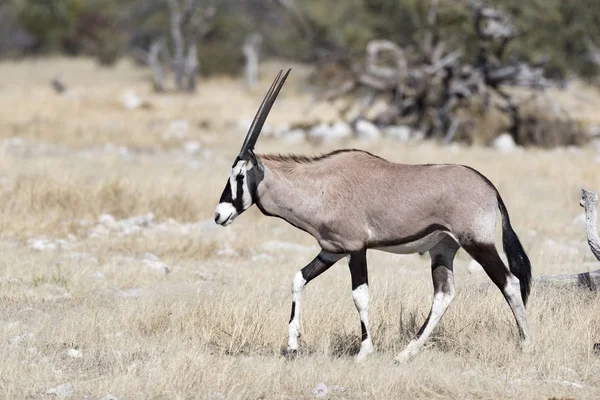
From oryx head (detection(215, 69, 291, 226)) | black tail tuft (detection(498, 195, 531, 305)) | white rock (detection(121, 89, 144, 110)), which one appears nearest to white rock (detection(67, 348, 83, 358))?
oryx head (detection(215, 69, 291, 226))

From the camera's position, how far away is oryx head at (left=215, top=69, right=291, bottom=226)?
6.66 metres

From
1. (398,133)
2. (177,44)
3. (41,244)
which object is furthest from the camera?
(177,44)

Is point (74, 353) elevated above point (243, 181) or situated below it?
below

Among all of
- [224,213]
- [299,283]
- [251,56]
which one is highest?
[224,213]

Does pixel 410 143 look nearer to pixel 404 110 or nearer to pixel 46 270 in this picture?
pixel 404 110

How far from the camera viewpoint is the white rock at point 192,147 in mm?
20500

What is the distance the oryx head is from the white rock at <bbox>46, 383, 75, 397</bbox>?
1.55 metres

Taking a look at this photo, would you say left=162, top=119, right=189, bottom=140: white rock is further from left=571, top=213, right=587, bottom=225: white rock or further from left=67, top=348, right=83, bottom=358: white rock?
left=67, top=348, right=83, bottom=358: white rock

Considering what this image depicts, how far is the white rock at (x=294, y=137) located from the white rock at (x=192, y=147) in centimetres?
200

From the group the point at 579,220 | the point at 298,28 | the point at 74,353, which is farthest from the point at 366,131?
the point at 74,353

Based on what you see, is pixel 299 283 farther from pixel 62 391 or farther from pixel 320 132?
pixel 320 132

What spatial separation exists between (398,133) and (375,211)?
598 inches

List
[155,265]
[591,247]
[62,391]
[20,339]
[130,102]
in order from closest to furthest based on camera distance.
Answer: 1. [62,391]
2. [20,339]
3. [591,247]
4. [155,265]
5. [130,102]

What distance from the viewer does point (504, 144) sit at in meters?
21.3
